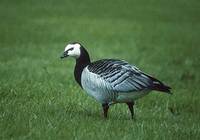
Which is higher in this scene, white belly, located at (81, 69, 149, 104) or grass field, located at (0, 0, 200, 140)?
white belly, located at (81, 69, 149, 104)

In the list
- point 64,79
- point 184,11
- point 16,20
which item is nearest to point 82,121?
point 64,79

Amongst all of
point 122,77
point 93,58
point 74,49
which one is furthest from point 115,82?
point 93,58

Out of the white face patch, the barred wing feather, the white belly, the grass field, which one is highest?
the white face patch

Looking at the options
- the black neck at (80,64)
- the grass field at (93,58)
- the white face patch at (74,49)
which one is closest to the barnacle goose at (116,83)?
Answer: the black neck at (80,64)

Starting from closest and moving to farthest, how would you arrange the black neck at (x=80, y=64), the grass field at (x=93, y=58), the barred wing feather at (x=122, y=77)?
the grass field at (x=93, y=58), the barred wing feather at (x=122, y=77), the black neck at (x=80, y=64)

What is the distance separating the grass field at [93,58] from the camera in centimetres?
998

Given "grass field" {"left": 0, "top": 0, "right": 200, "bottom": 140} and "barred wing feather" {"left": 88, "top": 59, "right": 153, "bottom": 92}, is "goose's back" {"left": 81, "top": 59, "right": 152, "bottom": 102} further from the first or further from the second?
"grass field" {"left": 0, "top": 0, "right": 200, "bottom": 140}

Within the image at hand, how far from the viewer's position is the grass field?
32.7 feet

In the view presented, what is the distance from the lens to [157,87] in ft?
34.8

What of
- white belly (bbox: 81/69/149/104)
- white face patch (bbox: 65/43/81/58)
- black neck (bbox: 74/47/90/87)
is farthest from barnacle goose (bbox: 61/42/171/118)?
white face patch (bbox: 65/43/81/58)

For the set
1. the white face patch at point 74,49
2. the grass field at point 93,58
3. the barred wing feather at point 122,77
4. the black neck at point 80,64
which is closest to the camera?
the grass field at point 93,58

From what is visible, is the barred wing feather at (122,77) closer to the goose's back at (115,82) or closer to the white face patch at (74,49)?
the goose's back at (115,82)

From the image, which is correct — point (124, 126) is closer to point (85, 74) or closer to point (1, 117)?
point (85, 74)

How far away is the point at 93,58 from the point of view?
77.3 ft
